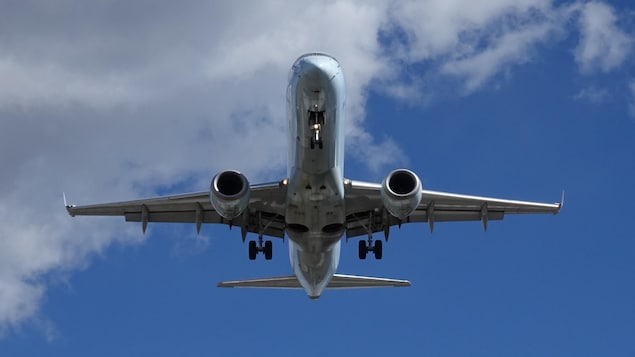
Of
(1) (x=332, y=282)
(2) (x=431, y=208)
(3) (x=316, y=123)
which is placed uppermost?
(3) (x=316, y=123)

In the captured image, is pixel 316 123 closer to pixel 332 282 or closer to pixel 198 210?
pixel 198 210

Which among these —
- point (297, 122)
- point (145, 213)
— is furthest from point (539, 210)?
point (145, 213)

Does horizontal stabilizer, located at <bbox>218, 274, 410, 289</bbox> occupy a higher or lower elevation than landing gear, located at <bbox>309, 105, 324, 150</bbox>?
lower

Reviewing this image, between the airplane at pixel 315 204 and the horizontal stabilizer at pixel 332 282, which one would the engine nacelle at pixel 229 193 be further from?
the horizontal stabilizer at pixel 332 282

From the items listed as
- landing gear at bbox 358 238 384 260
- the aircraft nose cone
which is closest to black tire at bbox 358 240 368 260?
landing gear at bbox 358 238 384 260

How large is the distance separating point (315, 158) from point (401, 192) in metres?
3.02

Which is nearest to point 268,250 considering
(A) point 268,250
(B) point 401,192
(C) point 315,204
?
(A) point 268,250

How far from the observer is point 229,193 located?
34219 millimetres

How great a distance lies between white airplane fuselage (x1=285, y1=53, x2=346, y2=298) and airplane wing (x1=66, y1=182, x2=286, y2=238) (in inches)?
40.3

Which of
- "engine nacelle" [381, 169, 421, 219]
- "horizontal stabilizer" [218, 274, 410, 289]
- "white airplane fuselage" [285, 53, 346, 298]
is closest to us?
"white airplane fuselage" [285, 53, 346, 298]

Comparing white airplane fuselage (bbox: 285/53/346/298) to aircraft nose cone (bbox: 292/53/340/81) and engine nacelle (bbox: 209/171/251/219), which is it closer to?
aircraft nose cone (bbox: 292/53/340/81)

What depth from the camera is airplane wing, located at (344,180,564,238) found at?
36625mm

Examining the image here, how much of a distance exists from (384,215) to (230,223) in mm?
5522

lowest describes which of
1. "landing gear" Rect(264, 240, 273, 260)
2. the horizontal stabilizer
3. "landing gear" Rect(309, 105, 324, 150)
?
the horizontal stabilizer
